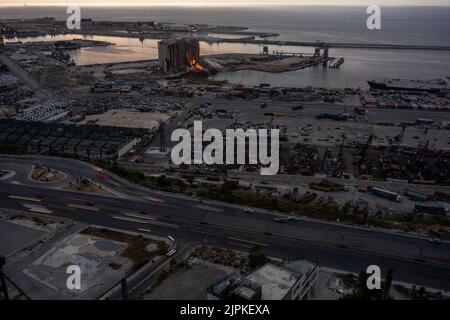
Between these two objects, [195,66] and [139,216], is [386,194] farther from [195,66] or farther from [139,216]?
[195,66]

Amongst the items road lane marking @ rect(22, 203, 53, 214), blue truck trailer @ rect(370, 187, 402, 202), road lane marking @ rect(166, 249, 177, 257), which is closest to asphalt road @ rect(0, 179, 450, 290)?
road lane marking @ rect(22, 203, 53, 214)

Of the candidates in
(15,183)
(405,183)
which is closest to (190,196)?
(15,183)

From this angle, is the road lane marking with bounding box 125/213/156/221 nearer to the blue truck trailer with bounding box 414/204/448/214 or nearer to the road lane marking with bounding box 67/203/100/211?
the road lane marking with bounding box 67/203/100/211

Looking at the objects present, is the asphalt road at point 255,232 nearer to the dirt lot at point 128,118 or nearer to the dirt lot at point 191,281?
the dirt lot at point 191,281

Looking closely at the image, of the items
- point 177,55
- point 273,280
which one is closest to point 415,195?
point 273,280

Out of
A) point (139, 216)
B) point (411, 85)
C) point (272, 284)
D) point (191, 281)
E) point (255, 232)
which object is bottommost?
A: point (191, 281)

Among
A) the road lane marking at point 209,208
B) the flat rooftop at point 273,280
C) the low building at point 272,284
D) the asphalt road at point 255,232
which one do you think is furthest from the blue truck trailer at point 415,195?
the flat rooftop at point 273,280
